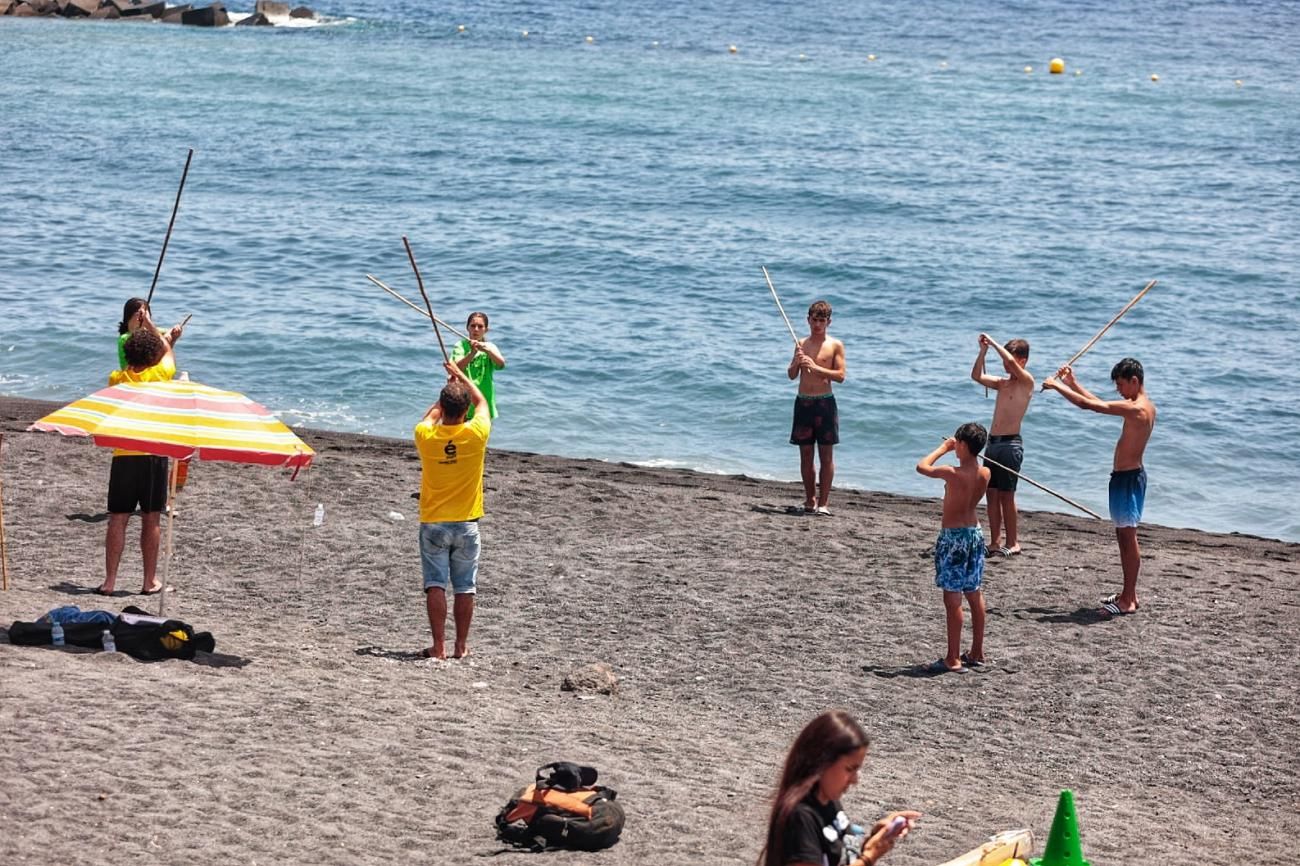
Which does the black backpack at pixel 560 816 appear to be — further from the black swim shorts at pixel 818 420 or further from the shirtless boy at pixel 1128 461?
the black swim shorts at pixel 818 420

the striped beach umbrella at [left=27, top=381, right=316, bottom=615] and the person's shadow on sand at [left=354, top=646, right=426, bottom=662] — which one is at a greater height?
the striped beach umbrella at [left=27, top=381, right=316, bottom=615]

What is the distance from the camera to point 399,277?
24.2m

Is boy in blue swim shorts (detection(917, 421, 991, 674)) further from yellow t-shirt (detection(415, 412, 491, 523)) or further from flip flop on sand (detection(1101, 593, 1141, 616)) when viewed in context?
yellow t-shirt (detection(415, 412, 491, 523))

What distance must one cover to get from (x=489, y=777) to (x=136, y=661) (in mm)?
2441

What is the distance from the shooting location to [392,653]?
31.1 ft

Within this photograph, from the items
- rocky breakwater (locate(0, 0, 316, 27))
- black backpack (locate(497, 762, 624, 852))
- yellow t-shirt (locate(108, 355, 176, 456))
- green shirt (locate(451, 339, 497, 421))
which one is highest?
rocky breakwater (locate(0, 0, 316, 27))

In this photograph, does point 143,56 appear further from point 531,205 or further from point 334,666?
point 334,666

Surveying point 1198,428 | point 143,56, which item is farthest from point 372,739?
point 143,56

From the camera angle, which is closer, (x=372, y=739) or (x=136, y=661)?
(x=372, y=739)

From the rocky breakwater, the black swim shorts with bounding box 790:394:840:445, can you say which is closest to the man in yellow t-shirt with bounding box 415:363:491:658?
the black swim shorts with bounding box 790:394:840:445

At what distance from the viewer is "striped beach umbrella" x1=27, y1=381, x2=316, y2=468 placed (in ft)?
27.5

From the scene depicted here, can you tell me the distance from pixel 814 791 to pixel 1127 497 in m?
6.75

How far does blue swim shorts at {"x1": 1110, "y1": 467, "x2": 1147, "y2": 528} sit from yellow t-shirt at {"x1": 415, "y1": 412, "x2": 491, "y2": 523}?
177 inches

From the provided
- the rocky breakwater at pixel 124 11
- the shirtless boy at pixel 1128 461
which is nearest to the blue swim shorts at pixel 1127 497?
the shirtless boy at pixel 1128 461
